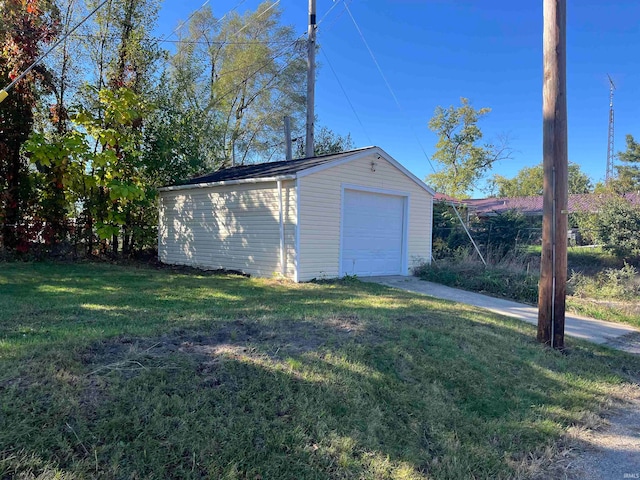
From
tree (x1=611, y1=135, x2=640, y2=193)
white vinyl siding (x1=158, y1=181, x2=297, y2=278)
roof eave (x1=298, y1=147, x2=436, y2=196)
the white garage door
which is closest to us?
roof eave (x1=298, y1=147, x2=436, y2=196)

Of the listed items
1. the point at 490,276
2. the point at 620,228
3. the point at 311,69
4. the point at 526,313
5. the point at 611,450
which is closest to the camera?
the point at 611,450

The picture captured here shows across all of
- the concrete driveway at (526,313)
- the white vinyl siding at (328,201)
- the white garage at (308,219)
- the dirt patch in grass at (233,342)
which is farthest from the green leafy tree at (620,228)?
the dirt patch in grass at (233,342)

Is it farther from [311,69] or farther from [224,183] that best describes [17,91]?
[311,69]

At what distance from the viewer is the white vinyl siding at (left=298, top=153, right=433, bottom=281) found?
909 cm

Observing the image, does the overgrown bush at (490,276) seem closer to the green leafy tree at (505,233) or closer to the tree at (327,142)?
the green leafy tree at (505,233)

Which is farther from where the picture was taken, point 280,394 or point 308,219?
point 308,219

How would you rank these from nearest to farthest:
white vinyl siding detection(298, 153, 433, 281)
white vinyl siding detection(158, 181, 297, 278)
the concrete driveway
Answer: the concrete driveway
white vinyl siding detection(298, 153, 433, 281)
white vinyl siding detection(158, 181, 297, 278)

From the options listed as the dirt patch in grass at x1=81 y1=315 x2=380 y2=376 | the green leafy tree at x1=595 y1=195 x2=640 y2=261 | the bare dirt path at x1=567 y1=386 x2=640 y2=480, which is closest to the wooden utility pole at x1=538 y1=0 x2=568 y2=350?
the bare dirt path at x1=567 y1=386 x2=640 y2=480

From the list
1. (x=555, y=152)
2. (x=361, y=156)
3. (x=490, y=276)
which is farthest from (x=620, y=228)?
(x=555, y=152)

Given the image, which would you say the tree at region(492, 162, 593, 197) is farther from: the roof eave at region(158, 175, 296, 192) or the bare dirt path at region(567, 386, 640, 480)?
the bare dirt path at region(567, 386, 640, 480)

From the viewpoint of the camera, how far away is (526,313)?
23.8 feet

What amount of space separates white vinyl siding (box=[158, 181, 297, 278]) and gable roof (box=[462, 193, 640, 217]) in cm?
742

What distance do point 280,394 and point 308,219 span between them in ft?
20.9

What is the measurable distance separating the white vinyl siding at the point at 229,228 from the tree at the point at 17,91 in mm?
3676
